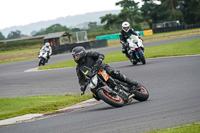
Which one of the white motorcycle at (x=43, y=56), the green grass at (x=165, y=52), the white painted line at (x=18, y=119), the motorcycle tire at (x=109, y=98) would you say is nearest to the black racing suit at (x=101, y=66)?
the motorcycle tire at (x=109, y=98)

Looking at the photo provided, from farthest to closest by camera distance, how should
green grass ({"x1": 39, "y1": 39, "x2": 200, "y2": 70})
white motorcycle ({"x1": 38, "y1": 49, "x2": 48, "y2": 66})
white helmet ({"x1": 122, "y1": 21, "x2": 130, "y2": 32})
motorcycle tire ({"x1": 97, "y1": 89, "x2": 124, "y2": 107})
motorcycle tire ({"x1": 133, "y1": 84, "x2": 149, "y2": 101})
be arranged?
white motorcycle ({"x1": 38, "y1": 49, "x2": 48, "y2": 66}) → green grass ({"x1": 39, "y1": 39, "x2": 200, "y2": 70}) → white helmet ({"x1": 122, "y1": 21, "x2": 130, "y2": 32}) → motorcycle tire ({"x1": 133, "y1": 84, "x2": 149, "y2": 101}) → motorcycle tire ({"x1": 97, "y1": 89, "x2": 124, "y2": 107})

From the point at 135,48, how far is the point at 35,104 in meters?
7.71

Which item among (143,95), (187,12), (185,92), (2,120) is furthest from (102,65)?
(187,12)

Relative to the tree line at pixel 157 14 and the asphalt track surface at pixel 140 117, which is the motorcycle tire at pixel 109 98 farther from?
the tree line at pixel 157 14

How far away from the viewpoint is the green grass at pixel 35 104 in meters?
10.4

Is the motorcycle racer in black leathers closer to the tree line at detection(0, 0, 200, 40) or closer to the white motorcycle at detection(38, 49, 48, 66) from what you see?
the white motorcycle at detection(38, 49, 48, 66)

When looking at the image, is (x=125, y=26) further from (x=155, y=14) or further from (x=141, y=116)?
(x=155, y=14)

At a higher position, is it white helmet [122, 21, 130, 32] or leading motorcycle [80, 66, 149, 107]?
white helmet [122, 21, 130, 32]

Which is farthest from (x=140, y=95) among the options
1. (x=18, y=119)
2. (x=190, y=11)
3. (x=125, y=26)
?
(x=190, y=11)

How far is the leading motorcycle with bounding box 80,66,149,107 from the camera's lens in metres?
8.52

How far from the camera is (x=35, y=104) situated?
1133cm

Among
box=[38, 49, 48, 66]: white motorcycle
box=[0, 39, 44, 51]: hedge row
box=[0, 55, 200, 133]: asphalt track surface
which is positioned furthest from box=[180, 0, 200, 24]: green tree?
box=[0, 55, 200, 133]: asphalt track surface

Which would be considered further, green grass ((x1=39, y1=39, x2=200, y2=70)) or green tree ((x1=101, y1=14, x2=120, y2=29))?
green tree ((x1=101, y1=14, x2=120, y2=29))

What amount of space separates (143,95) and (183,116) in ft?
8.77
